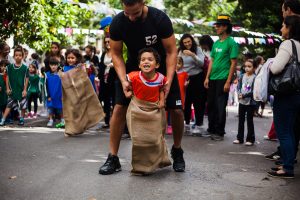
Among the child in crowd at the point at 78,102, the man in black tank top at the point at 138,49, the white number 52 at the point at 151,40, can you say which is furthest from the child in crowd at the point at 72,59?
the white number 52 at the point at 151,40

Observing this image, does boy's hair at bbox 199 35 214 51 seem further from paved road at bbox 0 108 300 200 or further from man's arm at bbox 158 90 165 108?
man's arm at bbox 158 90 165 108

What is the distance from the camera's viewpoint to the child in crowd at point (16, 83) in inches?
376

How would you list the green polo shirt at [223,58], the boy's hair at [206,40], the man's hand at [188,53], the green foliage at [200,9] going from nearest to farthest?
the green polo shirt at [223,58] < the man's hand at [188,53] < the boy's hair at [206,40] < the green foliage at [200,9]

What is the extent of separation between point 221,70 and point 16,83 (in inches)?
172

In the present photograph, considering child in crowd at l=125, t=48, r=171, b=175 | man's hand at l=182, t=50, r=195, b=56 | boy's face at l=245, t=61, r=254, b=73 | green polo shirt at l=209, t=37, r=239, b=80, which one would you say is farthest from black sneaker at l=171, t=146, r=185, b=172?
man's hand at l=182, t=50, r=195, b=56

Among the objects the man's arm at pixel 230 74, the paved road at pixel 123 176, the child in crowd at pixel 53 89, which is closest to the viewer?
the paved road at pixel 123 176

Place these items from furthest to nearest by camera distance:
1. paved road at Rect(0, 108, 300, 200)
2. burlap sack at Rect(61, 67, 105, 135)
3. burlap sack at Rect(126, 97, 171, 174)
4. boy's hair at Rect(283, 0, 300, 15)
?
1. burlap sack at Rect(61, 67, 105, 135)
2. boy's hair at Rect(283, 0, 300, 15)
3. burlap sack at Rect(126, 97, 171, 174)
4. paved road at Rect(0, 108, 300, 200)

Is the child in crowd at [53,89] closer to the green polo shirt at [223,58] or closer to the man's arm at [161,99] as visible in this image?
the green polo shirt at [223,58]

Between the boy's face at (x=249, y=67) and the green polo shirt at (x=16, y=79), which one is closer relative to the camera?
the boy's face at (x=249, y=67)

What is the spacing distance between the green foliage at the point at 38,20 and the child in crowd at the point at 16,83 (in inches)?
22.4

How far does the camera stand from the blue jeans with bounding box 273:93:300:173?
5000 mm

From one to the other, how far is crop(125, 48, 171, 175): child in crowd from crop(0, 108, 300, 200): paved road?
0.67 ft

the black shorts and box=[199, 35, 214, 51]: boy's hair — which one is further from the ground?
box=[199, 35, 214, 51]: boy's hair

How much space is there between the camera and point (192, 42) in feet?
28.8
